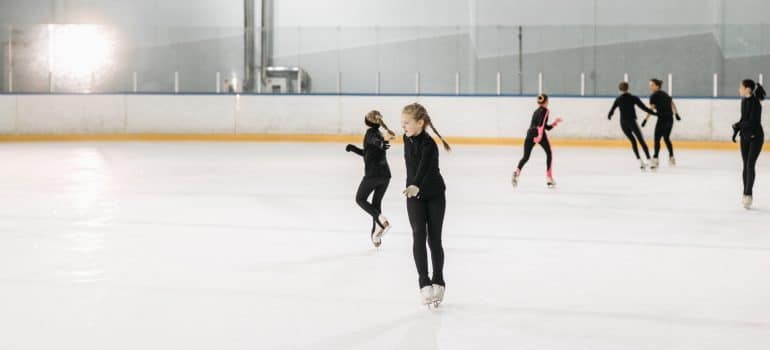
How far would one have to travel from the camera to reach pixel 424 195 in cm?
580

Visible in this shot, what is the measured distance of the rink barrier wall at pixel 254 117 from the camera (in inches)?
921

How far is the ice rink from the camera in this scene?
5211mm

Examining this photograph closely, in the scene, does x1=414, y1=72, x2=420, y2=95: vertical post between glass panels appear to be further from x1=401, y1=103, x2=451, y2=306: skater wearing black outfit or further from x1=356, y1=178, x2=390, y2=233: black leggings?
x1=401, y1=103, x2=451, y2=306: skater wearing black outfit

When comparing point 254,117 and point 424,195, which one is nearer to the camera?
point 424,195

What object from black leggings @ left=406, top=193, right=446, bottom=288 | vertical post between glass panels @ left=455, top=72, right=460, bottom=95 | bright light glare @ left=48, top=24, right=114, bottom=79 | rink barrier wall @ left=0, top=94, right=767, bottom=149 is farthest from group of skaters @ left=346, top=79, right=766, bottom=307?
bright light glare @ left=48, top=24, right=114, bottom=79

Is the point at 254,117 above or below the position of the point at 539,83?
below

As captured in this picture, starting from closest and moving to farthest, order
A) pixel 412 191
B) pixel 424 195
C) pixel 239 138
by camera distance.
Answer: pixel 412 191 < pixel 424 195 < pixel 239 138

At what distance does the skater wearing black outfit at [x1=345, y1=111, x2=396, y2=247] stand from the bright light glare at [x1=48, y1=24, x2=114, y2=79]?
58.5 feet

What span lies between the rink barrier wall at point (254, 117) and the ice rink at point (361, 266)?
28.9 feet

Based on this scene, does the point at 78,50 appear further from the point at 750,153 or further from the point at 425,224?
the point at 425,224

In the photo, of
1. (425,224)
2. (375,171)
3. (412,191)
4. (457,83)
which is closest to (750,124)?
(375,171)

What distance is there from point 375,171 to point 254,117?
1639 cm

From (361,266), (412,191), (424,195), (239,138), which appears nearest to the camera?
(412,191)

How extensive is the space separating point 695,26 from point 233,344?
2102 centimetres
